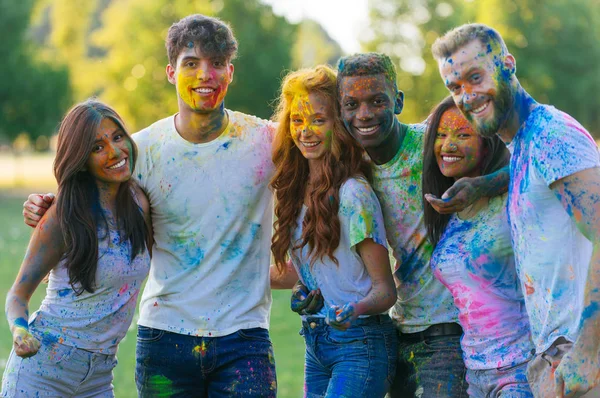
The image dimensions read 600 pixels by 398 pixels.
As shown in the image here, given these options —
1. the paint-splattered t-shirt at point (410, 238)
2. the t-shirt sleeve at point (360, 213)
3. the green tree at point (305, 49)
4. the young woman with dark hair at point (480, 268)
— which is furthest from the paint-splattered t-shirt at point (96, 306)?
the green tree at point (305, 49)

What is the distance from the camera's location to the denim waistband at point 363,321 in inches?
160

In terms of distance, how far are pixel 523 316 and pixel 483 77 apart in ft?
3.48

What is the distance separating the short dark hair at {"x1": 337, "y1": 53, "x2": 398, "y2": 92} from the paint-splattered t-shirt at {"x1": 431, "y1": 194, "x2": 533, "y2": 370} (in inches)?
34.8

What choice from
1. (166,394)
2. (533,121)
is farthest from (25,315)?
(533,121)

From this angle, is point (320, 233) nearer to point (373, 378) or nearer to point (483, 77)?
point (373, 378)

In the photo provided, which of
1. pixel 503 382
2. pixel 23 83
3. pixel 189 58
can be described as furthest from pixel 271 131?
pixel 23 83

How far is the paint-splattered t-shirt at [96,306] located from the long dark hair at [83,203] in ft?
0.15

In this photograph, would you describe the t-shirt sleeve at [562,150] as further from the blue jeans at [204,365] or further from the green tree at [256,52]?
the green tree at [256,52]

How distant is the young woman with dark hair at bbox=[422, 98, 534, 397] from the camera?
370 centimetres

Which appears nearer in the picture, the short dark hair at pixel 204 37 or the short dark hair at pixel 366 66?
Answer: the short dark hair at pixel 366 66

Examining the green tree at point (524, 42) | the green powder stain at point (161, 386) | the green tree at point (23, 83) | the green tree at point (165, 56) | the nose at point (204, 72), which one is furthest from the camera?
the green tree at point (524, 42)

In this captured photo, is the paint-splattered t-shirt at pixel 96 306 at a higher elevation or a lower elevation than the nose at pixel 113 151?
lower

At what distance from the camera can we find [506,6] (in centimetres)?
3809

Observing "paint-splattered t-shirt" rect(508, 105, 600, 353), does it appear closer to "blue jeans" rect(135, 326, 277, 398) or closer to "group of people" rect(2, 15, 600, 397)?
"group of people" rect(2, 15, 600, 397)
